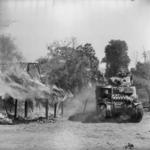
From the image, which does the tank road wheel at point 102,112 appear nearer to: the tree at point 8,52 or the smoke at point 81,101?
the tree at point 8,52

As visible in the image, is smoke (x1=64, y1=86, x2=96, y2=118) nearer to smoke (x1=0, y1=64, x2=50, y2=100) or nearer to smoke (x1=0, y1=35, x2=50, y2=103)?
smoke (x1=0, y1=35, x2=50, y2=103)

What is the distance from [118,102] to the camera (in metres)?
20.3

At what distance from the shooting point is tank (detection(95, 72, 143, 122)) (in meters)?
20.0

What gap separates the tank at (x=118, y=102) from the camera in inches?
786

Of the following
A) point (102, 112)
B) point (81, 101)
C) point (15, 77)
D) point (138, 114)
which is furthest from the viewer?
point (81, 101)

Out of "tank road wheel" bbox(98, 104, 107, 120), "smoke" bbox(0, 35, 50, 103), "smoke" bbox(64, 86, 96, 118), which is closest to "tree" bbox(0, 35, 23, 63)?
"smoke" bbox(0, 35, 50, 103)

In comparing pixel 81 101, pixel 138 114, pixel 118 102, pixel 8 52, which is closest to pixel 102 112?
pixel 118 102

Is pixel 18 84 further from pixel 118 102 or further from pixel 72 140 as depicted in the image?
pixel 72 140

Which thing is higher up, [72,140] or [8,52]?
[8,52]

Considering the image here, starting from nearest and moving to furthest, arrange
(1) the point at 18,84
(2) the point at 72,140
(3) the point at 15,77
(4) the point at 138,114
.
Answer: (2) the point at 72,140, (3) the point at 15,77, (1) the point at 18,84, (4) the point at 138,114

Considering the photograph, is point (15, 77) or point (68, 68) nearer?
point (15, 77)

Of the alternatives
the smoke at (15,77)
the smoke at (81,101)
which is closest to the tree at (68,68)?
the smoke at (81,101)

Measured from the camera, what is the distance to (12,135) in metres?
13.7

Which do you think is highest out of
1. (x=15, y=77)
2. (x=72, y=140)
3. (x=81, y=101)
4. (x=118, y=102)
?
(x=15, y=77)
